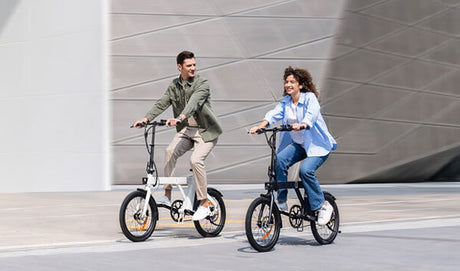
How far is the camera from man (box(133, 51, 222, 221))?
9.30 m

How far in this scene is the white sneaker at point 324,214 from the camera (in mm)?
8656

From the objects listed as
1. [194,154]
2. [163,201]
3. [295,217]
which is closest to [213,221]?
[163,201]

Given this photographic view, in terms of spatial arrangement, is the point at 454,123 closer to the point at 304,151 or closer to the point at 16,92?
the point at 16,92

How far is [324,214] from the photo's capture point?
8.71 metres

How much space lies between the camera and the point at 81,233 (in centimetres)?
994

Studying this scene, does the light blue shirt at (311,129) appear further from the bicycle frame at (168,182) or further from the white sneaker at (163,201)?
the white sneaker at (163,201)

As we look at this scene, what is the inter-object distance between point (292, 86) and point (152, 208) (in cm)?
201

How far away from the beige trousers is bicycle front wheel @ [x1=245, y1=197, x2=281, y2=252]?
1112 millimetres

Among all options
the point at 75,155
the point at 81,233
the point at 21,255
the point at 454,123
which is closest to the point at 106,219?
the point at 81,233

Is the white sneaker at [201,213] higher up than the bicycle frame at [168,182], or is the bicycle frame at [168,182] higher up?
the bicycle frame at [168,182]

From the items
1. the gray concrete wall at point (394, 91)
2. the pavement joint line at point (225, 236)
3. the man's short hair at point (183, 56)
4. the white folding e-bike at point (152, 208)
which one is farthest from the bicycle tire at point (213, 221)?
the gray concrete wall at point (394, 91)

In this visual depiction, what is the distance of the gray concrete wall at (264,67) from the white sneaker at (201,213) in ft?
39.7

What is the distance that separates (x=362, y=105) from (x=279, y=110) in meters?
13.1

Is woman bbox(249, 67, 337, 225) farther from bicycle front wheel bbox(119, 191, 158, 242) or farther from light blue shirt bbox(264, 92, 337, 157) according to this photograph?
Answer: bicycle front wheel bbox(119, 191, 158, 242)
